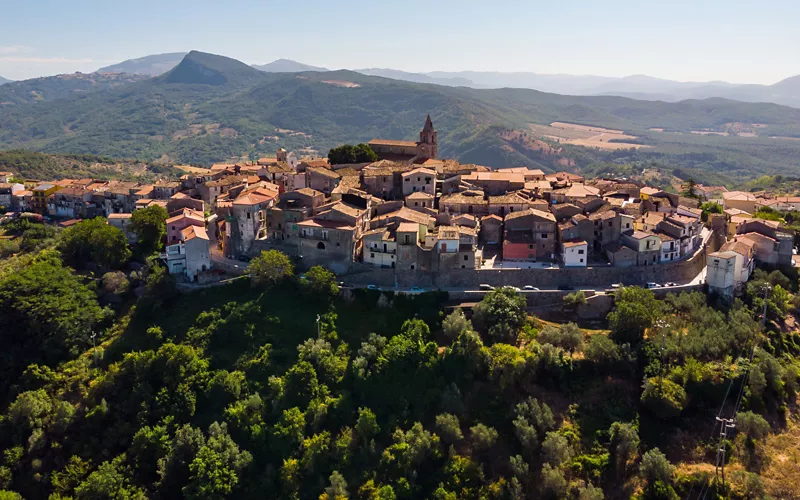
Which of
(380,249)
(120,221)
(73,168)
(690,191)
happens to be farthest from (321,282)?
(73,168)

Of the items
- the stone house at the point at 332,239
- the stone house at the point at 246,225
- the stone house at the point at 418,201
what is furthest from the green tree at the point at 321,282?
the stone house at the point at 418,201

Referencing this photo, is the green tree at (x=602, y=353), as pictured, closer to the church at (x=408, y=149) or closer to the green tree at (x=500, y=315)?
the green tree at (x=500, y=315)

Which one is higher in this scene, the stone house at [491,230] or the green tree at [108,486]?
the stone house at [491,230]

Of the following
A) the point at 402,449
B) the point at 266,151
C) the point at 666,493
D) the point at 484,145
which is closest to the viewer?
the point at 666,493

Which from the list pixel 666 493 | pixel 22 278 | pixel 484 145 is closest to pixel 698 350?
pixel 666 493

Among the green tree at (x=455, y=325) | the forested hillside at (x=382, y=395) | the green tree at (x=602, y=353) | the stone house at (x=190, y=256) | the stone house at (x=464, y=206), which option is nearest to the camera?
the forested hillside at (x=382, y=395)

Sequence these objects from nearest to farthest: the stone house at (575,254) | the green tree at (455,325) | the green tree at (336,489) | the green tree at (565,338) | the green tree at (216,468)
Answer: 1. the green tree at (336,489)
2. the green tree at (216,468)
3. the green tree at (565,338)
4. the green tree at (455,325)
5. the stone house at (575,254)

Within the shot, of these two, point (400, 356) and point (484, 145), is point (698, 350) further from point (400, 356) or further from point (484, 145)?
point (484, 145)
